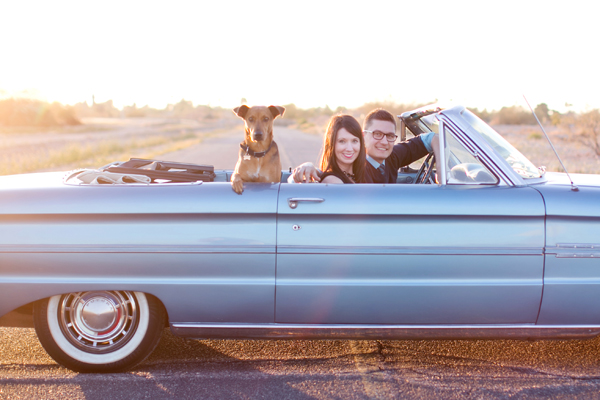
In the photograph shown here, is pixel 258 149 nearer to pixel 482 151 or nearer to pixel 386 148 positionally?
pixel 386 148

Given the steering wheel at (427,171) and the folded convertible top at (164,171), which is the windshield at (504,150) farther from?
the folded convertible top at (164,171)

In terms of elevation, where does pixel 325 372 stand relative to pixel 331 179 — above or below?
below

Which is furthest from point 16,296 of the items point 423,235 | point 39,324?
point 423,235

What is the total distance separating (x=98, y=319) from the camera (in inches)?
115

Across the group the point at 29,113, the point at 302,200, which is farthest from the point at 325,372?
the point at 29,113

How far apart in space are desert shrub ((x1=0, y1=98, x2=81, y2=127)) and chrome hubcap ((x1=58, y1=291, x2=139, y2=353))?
62624 mm

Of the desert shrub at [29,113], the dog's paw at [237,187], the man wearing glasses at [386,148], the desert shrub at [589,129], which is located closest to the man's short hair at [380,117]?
the man wearing glasses at [386,148]

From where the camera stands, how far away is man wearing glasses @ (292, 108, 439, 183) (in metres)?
3.69

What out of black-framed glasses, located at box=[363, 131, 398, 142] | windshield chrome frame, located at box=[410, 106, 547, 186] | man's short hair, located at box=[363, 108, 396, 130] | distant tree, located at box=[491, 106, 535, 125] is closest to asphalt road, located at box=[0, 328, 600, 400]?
windshield chrome frame, located at box=[410, 106, 547, 186]

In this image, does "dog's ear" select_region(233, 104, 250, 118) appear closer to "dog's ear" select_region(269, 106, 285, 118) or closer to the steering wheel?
"dog's ear" select_region(269, 106, 285, 118)

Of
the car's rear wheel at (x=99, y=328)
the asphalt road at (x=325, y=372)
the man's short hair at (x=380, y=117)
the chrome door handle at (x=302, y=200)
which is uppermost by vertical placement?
the man's short hair at (x=380, y=117)

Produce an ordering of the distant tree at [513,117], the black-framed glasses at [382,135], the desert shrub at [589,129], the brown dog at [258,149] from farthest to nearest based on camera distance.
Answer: the distant tree at [513,117]
the desert shrub at [589,129]
the black-framed glasses at [382,135]
the brown dog at [258,149]

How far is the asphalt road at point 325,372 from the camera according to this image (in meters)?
2.73

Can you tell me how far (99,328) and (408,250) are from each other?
178 centimetres
